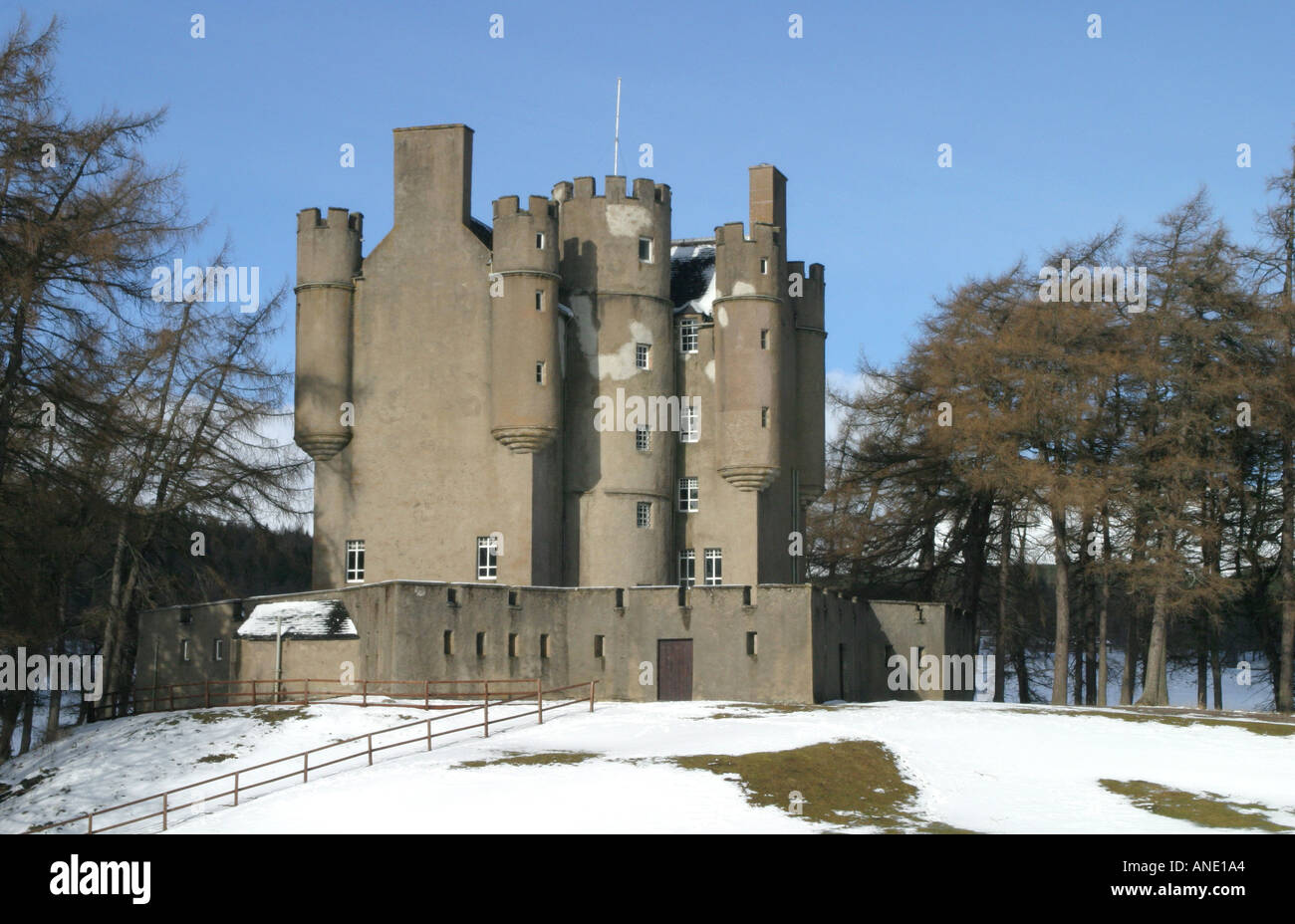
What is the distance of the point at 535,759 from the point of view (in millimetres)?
38188

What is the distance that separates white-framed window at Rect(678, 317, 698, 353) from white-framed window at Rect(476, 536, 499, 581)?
33.5ft

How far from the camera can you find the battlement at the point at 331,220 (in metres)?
57.6

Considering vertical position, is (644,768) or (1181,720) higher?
(1181,720)

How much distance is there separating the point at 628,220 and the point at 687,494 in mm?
9629

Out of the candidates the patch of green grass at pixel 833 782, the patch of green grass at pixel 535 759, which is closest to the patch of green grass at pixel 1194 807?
the patch of green grass at pixel 833 782

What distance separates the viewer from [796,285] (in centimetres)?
6175

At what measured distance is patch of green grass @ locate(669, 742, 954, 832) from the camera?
1310 inches

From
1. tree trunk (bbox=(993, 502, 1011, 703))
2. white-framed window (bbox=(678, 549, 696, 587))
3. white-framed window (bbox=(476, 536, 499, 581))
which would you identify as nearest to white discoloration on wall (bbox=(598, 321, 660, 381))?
white-framed window (bbox=(678, 549, 696, 587))

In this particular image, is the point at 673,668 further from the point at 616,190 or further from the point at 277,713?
the point at 616,190

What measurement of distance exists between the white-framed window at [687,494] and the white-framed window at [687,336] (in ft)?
14.7

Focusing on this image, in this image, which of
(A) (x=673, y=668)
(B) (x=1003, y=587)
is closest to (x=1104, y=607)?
(B) (x=1003, y=587)
